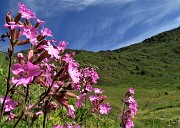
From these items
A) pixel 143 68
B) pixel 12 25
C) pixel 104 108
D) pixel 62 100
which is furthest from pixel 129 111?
pixel 143 68

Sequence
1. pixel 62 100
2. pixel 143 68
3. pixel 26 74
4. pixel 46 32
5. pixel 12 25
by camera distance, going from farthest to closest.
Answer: pixel 143 68 → pixel 46 32 → pixel 62 100 → pixel 12 25 → pixel 26 74

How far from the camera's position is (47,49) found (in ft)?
6.03

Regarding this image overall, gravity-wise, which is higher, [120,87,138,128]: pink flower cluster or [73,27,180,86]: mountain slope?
[73,27,180,86]: mountain slope

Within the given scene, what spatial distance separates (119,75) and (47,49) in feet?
263

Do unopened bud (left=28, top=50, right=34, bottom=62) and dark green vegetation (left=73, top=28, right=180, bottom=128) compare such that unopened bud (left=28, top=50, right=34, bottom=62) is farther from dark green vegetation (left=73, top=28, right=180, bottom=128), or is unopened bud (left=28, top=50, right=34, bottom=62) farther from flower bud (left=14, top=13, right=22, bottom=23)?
dark green vegetation (left=73, top=28, right=180, bottom=128)

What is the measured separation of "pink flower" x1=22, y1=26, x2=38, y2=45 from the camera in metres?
1.82

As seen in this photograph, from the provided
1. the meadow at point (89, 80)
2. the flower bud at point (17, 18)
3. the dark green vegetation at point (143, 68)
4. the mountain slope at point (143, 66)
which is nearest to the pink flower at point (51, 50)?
the meadow at point (89, 80)

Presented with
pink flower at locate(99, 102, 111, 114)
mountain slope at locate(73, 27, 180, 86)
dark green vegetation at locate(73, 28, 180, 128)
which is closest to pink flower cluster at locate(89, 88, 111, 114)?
pink flower at locate(99, 102, 111, 114)

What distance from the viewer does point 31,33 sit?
1842 mm

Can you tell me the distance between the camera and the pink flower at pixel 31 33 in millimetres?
1818

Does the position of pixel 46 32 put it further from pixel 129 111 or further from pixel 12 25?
pixel 129 111

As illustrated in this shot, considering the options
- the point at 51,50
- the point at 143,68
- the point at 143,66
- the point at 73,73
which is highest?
the point at 143,66

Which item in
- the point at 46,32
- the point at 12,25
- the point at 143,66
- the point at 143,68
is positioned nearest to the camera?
the point at 12,25

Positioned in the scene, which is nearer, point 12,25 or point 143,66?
point 12,25
